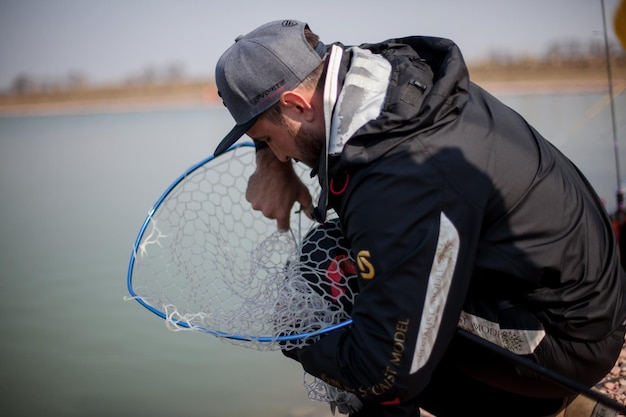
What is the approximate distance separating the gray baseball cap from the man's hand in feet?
0.97

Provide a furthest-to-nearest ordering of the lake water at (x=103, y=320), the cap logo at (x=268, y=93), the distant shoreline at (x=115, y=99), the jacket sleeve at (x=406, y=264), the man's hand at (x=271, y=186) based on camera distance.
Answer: the distant shoreline at (x=115, y=99), the lake water at (x=103, y=320), the man's hand at (x=271, y=186), the cap logo at (x=268, y=93), the jacket sleeve at (x=406, y=264)

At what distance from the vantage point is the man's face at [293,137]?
5.42 ft

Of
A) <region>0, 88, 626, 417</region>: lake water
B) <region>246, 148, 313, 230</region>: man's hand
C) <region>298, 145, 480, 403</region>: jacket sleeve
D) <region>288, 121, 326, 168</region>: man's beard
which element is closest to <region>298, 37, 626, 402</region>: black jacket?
<region>298, 145, 480, 403</region>: jacket sleeve

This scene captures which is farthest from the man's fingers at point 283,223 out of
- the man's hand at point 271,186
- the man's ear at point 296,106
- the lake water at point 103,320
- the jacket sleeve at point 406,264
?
the lake water at point 103,320

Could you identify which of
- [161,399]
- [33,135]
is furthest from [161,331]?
[33,135]

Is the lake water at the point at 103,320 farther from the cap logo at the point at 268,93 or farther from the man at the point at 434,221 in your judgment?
the cap logo at the point at 268,93

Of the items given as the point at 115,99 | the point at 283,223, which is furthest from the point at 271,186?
the point at 115,99

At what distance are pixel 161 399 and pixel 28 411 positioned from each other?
0.64 m

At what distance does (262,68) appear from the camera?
64.1 inches

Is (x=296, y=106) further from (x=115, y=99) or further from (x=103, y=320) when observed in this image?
(x=115, y=99)

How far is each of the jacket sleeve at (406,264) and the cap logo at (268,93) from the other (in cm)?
34

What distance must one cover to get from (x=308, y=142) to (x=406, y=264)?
1.57 ft

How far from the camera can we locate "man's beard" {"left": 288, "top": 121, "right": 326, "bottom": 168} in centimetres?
165

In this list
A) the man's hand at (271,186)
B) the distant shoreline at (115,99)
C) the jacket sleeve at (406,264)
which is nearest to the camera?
the jacket sleeve at (406,264)
